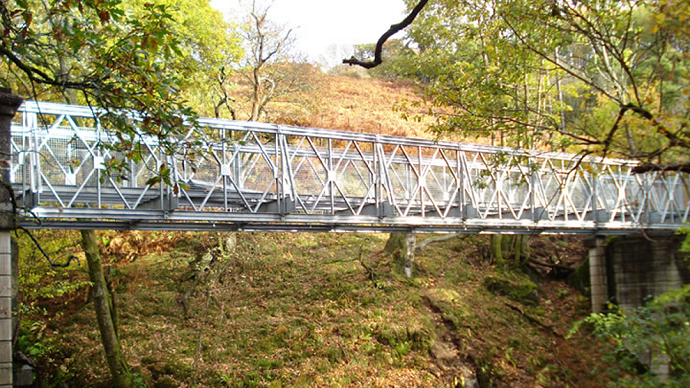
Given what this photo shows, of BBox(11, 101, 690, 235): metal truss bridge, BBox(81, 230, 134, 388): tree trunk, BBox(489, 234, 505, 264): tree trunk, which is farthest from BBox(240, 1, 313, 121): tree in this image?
BBox(489, 234, 505, 264): tree trunk

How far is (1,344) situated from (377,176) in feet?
25.6

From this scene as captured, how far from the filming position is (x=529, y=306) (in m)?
19.3

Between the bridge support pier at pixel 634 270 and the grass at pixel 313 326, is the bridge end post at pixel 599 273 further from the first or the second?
the grass at pixel 313 326

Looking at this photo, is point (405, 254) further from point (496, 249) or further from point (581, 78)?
point (581, 78)

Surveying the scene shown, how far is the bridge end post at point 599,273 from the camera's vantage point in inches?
741

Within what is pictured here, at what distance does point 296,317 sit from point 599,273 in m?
10.7

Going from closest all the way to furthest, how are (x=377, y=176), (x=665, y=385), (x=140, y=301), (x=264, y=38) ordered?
(x=665, y=385) → (x=377, y=176) → (x=140, y=301) → (x=264, y=38)

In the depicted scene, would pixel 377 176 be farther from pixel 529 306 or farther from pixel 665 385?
pixel 529 306

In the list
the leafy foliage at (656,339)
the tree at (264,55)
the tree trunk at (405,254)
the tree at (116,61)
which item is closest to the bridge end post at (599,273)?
the leafy foliage at (656,339)

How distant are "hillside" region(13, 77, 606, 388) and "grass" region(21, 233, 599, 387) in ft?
0.13

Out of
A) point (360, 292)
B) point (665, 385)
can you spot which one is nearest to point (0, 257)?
point (360, 292)

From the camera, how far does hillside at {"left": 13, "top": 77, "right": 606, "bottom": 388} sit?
12.9 metres

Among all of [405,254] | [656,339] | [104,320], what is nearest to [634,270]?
[656,339]

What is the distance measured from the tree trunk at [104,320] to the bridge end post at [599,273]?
49.0ft
